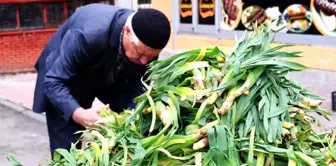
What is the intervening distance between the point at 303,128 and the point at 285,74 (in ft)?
0.74

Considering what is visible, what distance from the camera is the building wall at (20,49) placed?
14.0 m

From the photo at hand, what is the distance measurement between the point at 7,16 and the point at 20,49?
0.89 meters

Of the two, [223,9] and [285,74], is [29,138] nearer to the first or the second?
[223,9]

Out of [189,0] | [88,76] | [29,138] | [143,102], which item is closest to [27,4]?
[189,0]

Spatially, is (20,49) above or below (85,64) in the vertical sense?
below

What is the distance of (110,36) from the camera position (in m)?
3.21

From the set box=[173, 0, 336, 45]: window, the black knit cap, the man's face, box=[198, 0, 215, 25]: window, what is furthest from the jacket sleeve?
box=[198, 0, 215, 25]: window

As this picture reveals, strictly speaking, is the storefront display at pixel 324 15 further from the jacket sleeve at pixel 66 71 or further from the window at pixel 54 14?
the window at pixel 54 14

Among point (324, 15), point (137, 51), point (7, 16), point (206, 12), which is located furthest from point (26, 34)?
point (137, 51)

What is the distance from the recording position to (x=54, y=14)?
14.6m

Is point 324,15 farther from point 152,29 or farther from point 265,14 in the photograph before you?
point 152,29

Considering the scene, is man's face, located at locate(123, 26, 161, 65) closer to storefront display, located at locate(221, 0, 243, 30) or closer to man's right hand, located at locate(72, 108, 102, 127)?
man's right hand, located at locate(72, 108, 102, 127)

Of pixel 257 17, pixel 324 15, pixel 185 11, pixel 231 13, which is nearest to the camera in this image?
pixel 324 15

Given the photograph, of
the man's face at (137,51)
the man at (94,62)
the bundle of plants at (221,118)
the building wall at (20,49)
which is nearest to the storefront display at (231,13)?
the building wall at (20,49)
